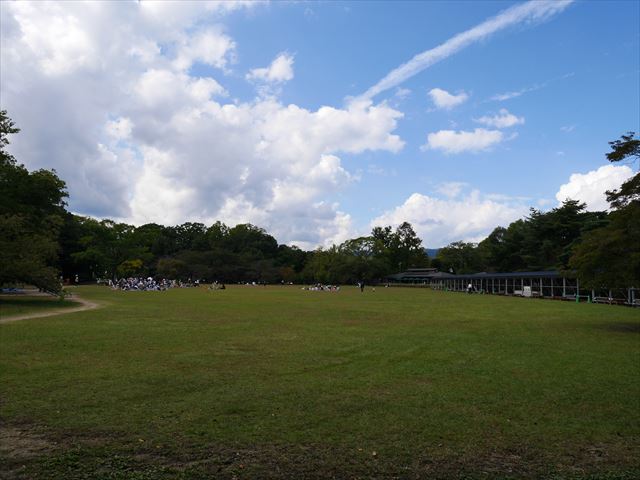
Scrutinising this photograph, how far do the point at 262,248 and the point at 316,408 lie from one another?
11155 cm

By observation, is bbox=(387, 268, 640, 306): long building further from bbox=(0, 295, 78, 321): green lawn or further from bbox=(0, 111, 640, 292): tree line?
bbox=(0, 295, 78, 321): green lawn

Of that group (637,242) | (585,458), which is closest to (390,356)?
(585,458)

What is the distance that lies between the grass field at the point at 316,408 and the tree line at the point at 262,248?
6.35 m

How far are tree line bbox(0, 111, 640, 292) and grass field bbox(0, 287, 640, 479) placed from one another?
20.8 feet

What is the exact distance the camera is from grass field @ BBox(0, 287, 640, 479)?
15.8 feet

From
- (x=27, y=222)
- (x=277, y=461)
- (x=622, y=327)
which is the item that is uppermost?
(x=27, y=222)

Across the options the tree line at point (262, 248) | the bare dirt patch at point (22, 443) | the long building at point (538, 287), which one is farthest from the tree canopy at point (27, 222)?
the long building at point (538, 287)

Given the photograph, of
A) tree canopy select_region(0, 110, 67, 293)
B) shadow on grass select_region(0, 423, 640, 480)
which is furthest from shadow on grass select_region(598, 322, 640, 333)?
tree canopy select_region(0, 110, 67, 293)

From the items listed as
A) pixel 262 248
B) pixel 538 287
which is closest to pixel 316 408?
pixel 538 287

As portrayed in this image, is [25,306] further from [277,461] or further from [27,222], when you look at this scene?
[277,461]

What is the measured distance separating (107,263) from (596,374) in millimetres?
79195

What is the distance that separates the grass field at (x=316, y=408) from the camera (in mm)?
4824

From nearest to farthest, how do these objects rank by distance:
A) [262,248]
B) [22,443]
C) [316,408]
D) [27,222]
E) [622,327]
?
[22,443], [316,408], [622,327], [27,222], [262,248]

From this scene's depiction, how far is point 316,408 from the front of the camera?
669 cm
